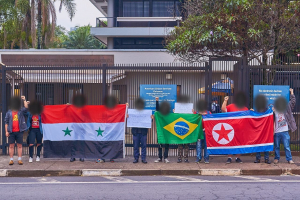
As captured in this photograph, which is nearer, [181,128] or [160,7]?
[181,128]

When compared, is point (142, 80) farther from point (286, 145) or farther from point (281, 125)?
point (286, 145)

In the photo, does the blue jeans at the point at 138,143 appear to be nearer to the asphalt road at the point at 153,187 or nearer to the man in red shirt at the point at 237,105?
the asphalt road at the point at 153,187

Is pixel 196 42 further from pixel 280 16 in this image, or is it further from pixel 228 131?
pixel 228 131

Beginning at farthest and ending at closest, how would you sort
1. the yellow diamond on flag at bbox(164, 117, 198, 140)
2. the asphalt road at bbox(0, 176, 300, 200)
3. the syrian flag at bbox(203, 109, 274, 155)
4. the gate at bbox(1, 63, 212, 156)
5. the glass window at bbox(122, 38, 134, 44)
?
the glass window at bbox(122, 38, 134, 44) → the gate at bbox(1, 63, 212, 156) → the yellow diamond on flag at bbox(164, 117, 198, 140) → the syrian flag at bbox(203, 109, 274, 155) → the asphalt road at bbox(0, 176, 300, 200)

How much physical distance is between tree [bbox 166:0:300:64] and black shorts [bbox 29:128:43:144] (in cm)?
593

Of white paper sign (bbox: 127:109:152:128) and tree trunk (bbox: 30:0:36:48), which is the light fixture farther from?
tree trunk (bbox: 30:0:36:48)

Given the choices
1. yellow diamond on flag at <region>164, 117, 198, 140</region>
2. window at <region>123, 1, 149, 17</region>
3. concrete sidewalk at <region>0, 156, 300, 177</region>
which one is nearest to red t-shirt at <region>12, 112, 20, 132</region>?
concrete sidewalk at <region>0, 156, 300, 177</region>

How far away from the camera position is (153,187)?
25.5 ft

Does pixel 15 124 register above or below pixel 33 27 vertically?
below

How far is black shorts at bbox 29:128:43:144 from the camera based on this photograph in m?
10.4

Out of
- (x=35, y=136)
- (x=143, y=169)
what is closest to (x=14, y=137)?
(x=35, y=136)

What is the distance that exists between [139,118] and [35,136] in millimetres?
3040

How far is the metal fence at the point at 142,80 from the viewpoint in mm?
10977

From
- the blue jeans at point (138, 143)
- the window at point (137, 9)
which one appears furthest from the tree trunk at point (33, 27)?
the blue jeans at point (138, 143)
